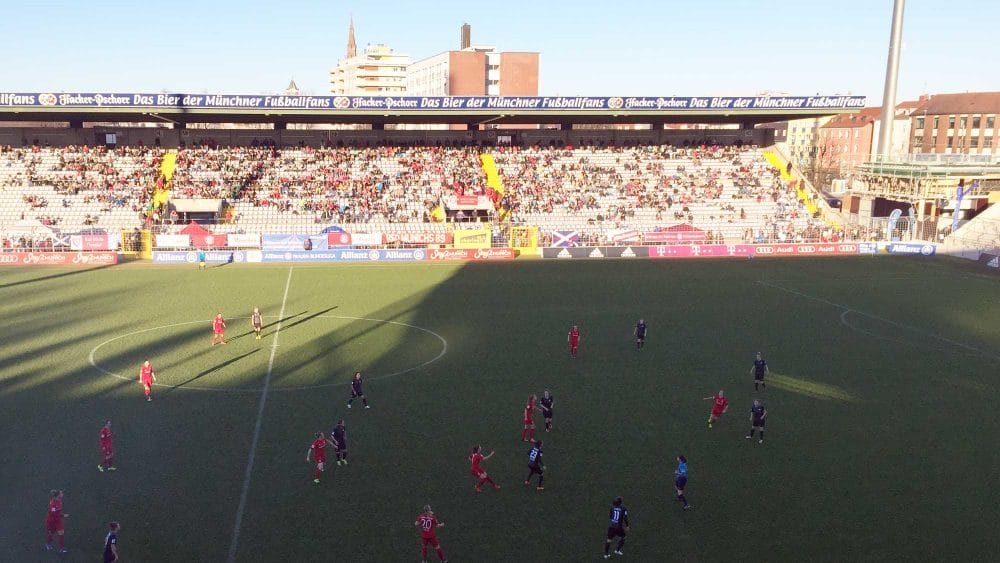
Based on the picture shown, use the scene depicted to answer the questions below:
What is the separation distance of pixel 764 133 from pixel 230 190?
49.4 metres

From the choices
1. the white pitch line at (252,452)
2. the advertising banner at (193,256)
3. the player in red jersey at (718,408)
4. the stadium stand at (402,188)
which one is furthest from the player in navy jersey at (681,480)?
the advertising banner at (193,256)

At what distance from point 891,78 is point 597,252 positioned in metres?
36.1

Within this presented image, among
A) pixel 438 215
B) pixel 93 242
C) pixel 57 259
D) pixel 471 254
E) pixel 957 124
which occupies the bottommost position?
pixel 57 259

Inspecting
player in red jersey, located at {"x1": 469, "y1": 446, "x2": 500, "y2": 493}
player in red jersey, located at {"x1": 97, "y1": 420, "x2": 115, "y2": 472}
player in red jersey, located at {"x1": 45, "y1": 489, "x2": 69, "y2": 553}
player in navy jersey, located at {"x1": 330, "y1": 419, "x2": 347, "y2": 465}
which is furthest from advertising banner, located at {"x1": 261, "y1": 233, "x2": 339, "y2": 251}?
player in red jersey, located at {"x1": 45, "y1": 489, "x2": 69, "y2": 553}

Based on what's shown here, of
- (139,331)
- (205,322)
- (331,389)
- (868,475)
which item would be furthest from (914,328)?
(139,331)

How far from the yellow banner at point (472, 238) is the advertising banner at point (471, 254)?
18.0 inches

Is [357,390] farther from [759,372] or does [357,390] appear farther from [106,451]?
[759,372]

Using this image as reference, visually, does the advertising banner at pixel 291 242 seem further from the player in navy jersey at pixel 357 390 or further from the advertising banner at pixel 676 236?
the player in navy jersey at pixel 357 390

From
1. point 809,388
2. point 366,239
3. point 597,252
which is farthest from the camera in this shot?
point 597,252

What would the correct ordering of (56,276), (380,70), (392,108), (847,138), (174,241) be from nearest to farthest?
(56,276) < (174,241) < (392,108) < (847,138) < (380,70)

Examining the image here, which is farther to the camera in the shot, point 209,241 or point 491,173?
point 491,173

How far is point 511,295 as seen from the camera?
123 ft

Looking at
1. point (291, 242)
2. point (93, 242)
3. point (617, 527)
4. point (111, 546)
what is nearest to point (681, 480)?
point (617, 527)

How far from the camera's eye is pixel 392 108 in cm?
5819
